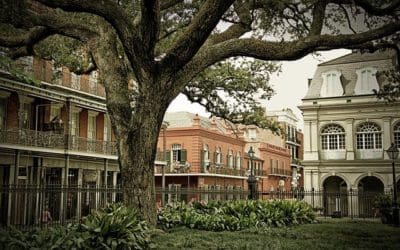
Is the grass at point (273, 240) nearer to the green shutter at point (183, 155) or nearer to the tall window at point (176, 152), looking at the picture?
the green shutter at point (183, 155)

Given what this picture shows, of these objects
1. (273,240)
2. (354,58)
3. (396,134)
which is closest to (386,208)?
(273,240)

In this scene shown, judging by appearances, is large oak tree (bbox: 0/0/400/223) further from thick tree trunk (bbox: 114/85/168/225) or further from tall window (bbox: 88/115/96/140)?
tall window (bbox: 88/115/96/140)

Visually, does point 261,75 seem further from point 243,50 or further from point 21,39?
point 21,39

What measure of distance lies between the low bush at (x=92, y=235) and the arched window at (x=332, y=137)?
30903 millimetres

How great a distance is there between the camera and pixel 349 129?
3822 cm

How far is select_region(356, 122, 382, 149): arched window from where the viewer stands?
37.6m

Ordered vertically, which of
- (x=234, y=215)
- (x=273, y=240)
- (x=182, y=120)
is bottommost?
(x=273, y=240)

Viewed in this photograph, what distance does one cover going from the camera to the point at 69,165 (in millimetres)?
26906

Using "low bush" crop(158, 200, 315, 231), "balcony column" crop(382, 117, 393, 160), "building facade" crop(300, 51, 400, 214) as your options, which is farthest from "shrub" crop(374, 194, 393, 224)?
"balcony column" crop(382, 117, 393, 160)

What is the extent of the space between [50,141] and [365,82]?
24.7m

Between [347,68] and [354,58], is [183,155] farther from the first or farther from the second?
[354,58]

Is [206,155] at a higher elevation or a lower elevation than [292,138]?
lower

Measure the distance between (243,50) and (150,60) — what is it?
218 centimetres

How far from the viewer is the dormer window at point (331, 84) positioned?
129 feet
